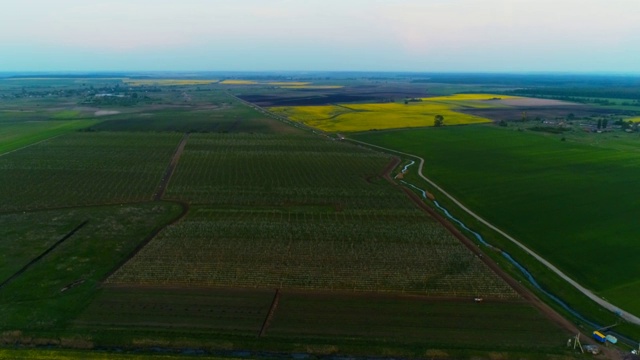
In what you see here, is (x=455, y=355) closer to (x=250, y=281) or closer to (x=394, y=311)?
(x=394, y=311)

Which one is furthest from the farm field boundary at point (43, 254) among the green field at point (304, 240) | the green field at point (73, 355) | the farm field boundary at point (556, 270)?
the farm field boundary at point (556, 270)

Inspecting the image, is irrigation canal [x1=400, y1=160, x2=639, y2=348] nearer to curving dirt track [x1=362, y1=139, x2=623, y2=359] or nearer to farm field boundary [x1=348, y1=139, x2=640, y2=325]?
curving dirt track [x1=362, y1=139, x2=623, y2=359]

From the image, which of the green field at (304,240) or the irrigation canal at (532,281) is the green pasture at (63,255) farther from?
the irrigation canal at (532,281)

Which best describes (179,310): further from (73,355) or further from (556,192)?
(556,192)

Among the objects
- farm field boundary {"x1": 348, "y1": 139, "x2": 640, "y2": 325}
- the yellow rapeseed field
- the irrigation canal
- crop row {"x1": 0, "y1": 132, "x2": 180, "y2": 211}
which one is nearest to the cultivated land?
crop row {"x1": 0, "y1": 132, "x2": 180, "y2": 211}

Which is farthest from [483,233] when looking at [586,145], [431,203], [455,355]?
[586,145]

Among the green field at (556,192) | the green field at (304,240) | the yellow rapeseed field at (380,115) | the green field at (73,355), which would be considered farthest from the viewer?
the yellow rapeseed field at (380,115)
